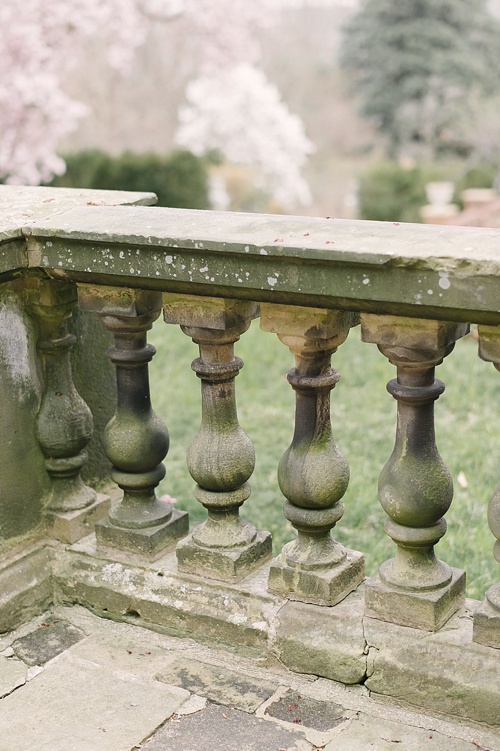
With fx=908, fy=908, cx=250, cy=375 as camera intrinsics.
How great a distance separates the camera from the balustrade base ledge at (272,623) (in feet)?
6.68

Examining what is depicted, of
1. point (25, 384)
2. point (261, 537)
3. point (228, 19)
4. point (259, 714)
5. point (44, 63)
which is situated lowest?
point (259, 714)

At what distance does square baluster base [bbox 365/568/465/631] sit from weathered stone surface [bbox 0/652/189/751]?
50 centimetres

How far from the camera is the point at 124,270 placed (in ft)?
7.09

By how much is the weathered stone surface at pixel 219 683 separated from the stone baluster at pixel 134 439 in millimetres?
364

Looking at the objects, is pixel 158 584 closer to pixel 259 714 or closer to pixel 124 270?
pixel 259 714

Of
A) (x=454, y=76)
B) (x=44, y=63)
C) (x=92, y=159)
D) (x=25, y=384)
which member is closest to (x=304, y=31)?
(x=454, y=76)

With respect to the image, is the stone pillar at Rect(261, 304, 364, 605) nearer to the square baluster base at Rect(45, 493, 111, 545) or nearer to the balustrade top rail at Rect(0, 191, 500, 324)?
the balustrade top rail at Rect(0, 191, 500, 324)

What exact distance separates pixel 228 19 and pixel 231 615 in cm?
1409

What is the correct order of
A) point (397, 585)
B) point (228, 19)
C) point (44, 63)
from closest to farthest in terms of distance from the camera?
point (397, 585), point (44, 63), point (228, 19)

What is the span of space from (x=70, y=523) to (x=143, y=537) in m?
0.25

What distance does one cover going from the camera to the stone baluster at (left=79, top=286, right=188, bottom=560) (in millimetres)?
2393

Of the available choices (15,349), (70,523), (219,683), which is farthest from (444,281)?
(70,523)

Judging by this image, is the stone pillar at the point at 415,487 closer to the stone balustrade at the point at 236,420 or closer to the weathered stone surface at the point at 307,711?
the stone balustrade at the point at 236,420

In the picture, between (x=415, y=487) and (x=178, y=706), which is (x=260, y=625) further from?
(x=415, y=487)
